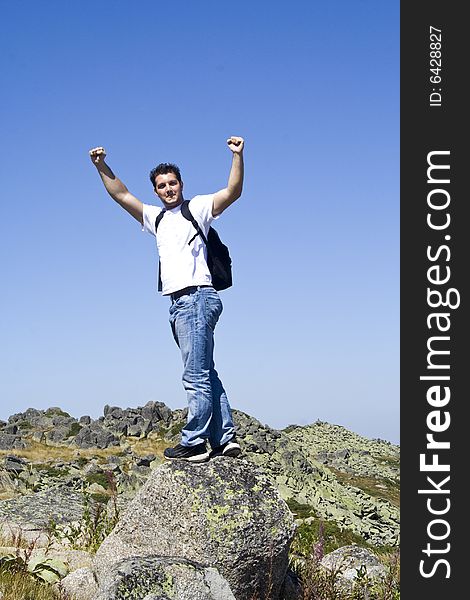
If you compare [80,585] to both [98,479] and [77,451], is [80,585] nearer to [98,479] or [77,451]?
[98,479]

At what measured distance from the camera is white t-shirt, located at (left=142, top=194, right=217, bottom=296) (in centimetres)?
891

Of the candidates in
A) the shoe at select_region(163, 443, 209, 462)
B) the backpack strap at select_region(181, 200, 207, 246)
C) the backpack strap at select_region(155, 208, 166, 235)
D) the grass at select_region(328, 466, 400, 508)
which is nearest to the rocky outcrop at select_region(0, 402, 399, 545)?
the grass at select_region(328, 466, 400, 508)

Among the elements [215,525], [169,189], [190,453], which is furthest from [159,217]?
[215,525]

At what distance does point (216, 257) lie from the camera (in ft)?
30.1

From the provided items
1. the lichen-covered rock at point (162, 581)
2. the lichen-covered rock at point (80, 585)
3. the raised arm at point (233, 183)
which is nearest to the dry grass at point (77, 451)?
the lichen-covered rock at point (80, 585)

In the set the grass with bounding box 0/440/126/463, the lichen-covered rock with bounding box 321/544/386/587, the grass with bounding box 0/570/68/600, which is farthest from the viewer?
the grass with bounding box 0/440/126/463

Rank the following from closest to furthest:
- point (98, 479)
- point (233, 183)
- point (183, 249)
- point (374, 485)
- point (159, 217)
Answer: point (233, 183)
point (183, 249)
point (159, 217)
point (98, 479)
point (374, 485)

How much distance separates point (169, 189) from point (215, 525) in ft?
Answer: 13.2

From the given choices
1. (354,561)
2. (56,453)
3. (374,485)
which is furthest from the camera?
(374,485)

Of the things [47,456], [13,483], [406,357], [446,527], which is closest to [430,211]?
[406,357]

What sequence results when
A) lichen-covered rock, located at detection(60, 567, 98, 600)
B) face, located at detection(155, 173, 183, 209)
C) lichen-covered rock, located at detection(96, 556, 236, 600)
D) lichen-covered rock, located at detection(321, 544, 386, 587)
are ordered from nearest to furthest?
lichen-covered rock, located at detection(96, 556, 236, 600)
lichen-covered rock, located at detection(60, 567, 98, 600)
face, located at detection(155, 173, 183, 209)
lichen-covered rock, located at detection(321, 544, 386, 587)

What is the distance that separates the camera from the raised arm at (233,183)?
8.52m

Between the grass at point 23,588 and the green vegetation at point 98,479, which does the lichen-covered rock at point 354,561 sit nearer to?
the grass at point 23,588

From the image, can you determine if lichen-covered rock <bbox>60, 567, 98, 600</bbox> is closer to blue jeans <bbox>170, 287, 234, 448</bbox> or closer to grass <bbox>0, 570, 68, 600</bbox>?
grass <bbox>0, 570, 68, 600</bbox>
